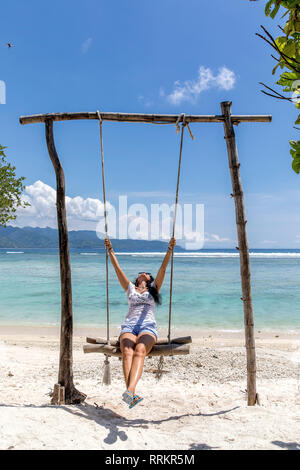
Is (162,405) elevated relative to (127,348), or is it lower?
lower

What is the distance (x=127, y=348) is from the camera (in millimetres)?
2814

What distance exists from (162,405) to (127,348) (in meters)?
0.83

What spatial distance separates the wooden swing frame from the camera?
10.0 feet

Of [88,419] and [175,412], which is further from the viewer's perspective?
[175,412]

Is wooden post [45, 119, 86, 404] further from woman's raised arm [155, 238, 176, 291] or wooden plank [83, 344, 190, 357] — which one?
woman's raised arm [155, 238, 176, 291]

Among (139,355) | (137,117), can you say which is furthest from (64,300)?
(137,117)

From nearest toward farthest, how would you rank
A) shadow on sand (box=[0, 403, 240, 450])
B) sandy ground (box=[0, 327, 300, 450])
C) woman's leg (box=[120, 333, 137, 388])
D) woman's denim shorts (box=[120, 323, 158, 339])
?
sandy ground (box=[0, 327, 300, 450]), shadow on sand (box=[0, 403, 240, 450]), woman's leg (box=[120, 333, 137, 388]), woman's denim shorts (box=[120, 323, 158, 339])

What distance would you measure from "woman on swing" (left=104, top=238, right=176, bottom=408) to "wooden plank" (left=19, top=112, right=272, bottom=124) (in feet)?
3.91

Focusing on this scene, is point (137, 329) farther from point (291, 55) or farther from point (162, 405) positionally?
point (291, 55)

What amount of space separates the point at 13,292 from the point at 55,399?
11071mm

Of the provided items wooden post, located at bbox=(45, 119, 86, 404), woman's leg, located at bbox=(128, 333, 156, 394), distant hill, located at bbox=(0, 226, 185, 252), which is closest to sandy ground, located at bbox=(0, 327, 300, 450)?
wooden post, located at bbox=(45, 119, 86, 404)

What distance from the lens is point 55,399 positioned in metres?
3.02
